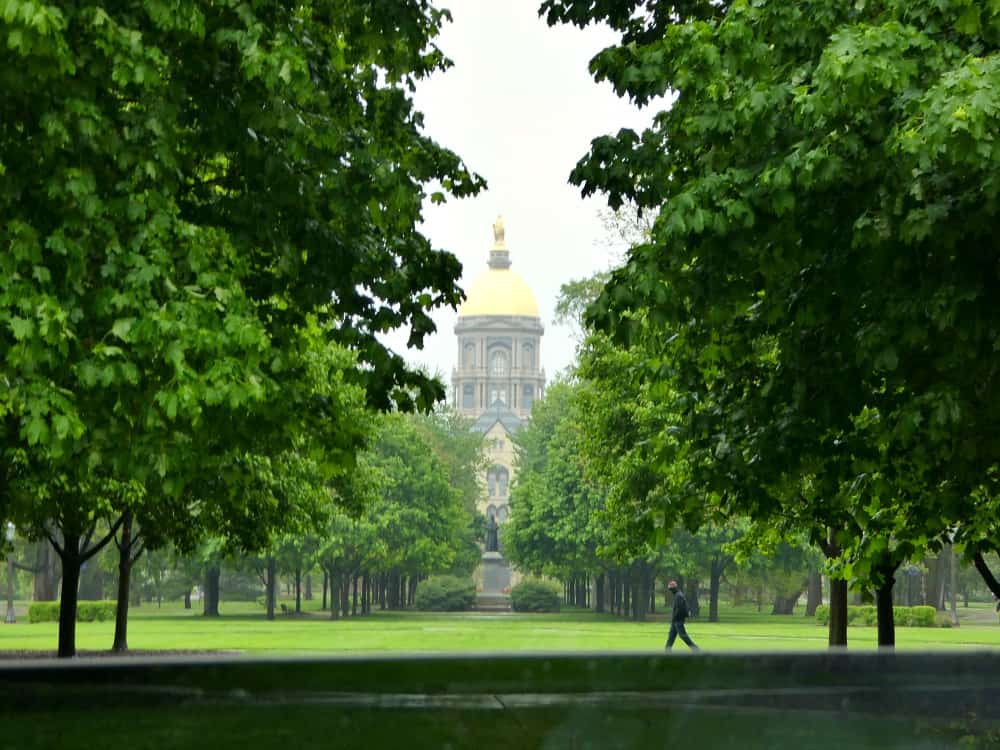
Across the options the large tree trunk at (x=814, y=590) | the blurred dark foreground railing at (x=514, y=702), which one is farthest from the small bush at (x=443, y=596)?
the blurred dark foreground railing at (x=514, y=702)

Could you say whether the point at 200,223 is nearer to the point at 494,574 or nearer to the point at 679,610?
the point at 679,610

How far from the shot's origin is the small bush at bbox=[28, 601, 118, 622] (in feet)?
175

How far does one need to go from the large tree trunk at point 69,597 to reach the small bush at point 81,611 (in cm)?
2714

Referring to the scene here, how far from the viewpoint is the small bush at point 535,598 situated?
238 feet

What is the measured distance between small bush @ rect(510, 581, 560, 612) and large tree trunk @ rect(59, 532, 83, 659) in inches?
1853

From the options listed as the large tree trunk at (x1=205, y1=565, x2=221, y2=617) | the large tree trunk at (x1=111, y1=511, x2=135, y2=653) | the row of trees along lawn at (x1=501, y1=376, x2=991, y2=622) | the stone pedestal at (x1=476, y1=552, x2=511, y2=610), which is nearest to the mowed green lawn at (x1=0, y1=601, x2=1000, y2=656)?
the large tree trunk at (x1=111, y1=511, x2=135, y2=653)

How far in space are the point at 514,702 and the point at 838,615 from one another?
12816mm

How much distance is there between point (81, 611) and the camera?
177 ft

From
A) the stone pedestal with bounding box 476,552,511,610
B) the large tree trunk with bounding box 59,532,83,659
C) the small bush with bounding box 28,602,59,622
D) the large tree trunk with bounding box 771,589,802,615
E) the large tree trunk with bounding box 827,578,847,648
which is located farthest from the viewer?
the stone pedestal with bounding box 476,552,511,610

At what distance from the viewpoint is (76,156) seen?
8656 millimetres

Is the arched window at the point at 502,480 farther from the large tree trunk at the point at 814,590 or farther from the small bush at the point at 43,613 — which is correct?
the small bush at the point at 43,613

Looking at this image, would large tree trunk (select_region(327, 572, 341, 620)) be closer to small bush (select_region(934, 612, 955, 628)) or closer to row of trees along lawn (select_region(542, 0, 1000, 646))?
small bush (select_region(934, 612, 955, 628))

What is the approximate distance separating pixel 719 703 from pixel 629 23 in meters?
5.76

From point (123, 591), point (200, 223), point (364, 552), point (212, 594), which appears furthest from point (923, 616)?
point (200, 223)
